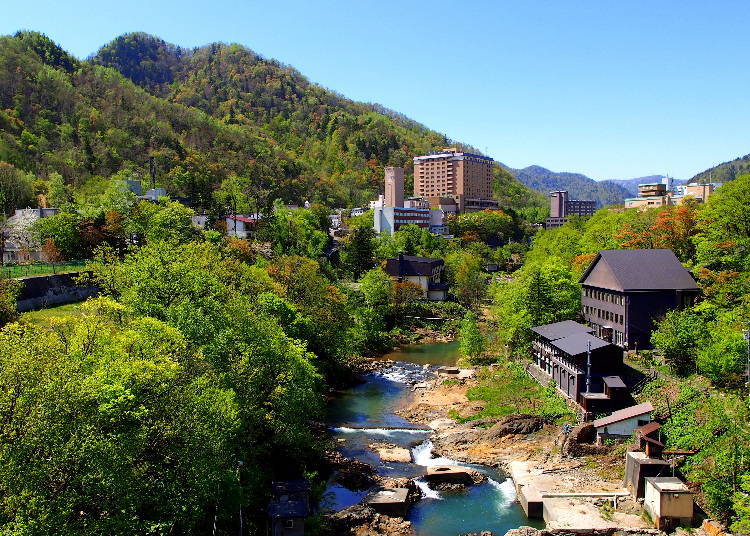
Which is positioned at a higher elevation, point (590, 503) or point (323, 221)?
point (323, 221)

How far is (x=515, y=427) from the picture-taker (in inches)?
1116

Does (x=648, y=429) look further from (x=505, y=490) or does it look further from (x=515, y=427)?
(x=515, y=427)

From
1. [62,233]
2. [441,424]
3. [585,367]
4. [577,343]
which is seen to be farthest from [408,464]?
[62,233]

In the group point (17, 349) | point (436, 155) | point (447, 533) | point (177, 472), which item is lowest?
point (447, 533)

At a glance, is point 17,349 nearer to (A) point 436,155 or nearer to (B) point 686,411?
(B) point 686,411

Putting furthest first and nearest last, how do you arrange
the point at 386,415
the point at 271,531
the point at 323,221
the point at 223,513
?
the point at 323,221 → the point at 386,415 → the point at 271,531 → the point at 223,513

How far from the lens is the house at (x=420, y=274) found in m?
66.7

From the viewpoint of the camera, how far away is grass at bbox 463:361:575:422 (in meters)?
29.7

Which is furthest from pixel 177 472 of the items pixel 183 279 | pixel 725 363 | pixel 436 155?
pixel 436 155

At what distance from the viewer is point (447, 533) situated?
799 inches

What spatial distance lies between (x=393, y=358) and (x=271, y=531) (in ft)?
96.8

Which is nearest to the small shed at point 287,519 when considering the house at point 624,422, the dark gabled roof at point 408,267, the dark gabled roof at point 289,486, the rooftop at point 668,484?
the dark gabled roof at point 289,486

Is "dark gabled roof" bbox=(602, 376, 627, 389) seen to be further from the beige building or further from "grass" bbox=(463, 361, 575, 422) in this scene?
the beige building

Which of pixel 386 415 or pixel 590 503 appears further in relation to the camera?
pixel 386 415
